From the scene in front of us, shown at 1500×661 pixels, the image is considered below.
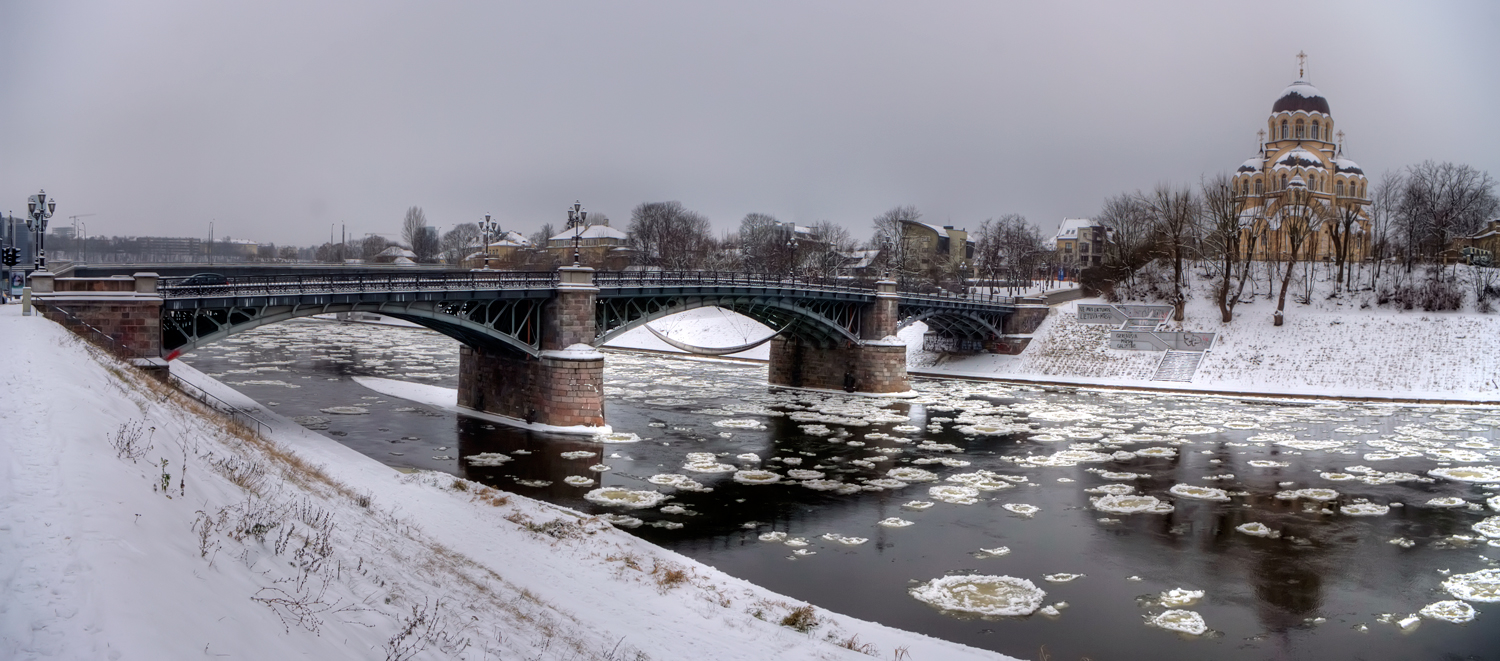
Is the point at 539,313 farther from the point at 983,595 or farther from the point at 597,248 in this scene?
the point at 597,248

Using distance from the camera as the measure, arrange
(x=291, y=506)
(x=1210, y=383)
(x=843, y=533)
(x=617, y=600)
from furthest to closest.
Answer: (x=1210, y=383), (x=843, y=533), (x=617, y=600), (x=291, y=506)

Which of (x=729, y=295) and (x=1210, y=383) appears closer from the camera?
(x=729, y=295)

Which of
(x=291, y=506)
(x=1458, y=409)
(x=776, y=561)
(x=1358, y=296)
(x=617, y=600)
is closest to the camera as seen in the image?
(x=291, y=506)

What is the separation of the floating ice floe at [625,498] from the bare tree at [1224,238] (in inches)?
1758

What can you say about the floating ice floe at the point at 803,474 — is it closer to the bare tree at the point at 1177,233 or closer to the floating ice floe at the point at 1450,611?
the floating ice floe at the point at 1450,611

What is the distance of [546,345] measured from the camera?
34.7m

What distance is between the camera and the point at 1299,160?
234 feet

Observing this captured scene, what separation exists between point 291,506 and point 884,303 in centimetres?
4041

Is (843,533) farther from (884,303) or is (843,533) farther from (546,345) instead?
(884,303)

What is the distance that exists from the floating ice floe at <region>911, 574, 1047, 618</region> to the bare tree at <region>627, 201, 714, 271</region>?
7105 cm

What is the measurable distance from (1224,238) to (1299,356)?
11.5 metres

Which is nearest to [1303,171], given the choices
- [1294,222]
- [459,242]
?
[1294,222]

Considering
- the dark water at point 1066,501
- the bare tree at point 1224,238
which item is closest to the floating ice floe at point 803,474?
the dark water at point 1066,501

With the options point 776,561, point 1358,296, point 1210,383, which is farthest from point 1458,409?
point 776,561
